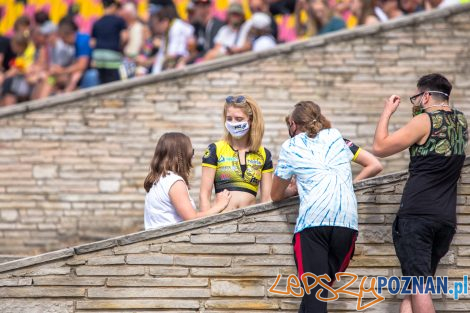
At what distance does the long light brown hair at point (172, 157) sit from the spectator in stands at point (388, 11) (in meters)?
7.20

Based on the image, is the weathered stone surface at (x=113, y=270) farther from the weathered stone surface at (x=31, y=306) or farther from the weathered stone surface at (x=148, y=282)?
the weathered stone surface at (x=31, y=306)

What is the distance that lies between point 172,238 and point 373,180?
1627 millimetres

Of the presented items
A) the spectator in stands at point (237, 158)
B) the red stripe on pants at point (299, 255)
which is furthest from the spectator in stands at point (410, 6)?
the red stripe on pants at point (299, 255)

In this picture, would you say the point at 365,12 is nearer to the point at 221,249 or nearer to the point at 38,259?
the point at 221,249

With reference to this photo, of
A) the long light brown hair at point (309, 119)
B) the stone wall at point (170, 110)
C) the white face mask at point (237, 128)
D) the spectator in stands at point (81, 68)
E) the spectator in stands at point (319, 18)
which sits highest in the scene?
the spectator in stands at point (319, 18)

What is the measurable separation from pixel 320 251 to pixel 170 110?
700 cm

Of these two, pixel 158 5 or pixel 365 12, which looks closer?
pixel 365 12

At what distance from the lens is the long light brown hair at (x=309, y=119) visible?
822cm

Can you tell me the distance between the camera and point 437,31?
14.7m

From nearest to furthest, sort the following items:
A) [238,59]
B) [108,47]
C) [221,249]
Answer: [221,249]
[238,59]
[108,47]

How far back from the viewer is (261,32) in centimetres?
1566

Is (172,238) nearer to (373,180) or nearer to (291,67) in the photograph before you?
(373,180)

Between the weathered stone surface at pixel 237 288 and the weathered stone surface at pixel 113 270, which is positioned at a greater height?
the weathered stone surface at pixel 113 270

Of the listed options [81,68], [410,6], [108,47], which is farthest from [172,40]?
[410,6]
